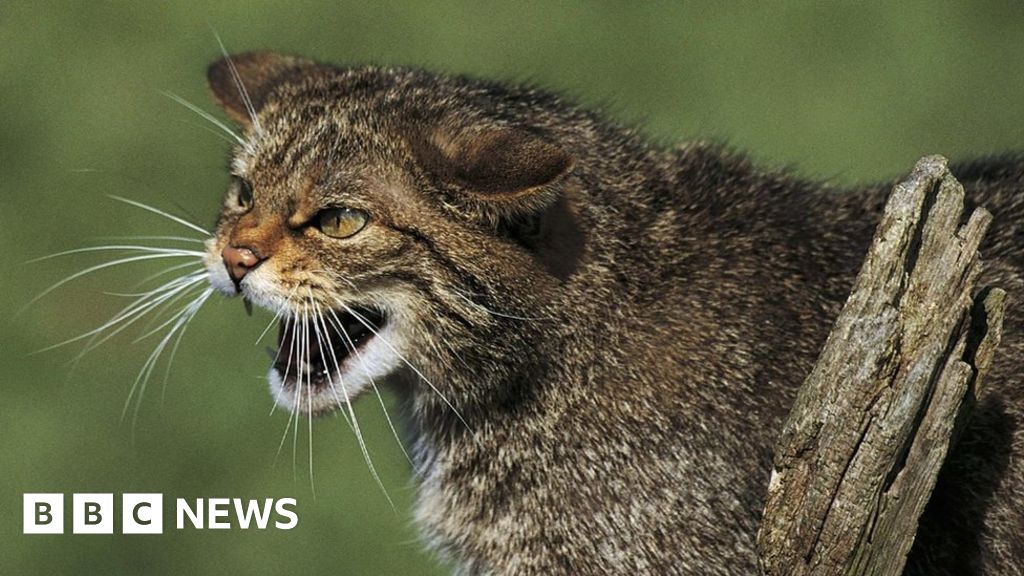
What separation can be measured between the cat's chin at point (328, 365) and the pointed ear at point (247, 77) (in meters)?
0.99

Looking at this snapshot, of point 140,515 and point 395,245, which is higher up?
point 395,245

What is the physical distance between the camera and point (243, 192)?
6160 mm

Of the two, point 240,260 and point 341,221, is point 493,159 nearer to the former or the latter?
point 341,221

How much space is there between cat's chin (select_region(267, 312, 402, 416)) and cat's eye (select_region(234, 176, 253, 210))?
48 cm

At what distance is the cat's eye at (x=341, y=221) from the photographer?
224 inches

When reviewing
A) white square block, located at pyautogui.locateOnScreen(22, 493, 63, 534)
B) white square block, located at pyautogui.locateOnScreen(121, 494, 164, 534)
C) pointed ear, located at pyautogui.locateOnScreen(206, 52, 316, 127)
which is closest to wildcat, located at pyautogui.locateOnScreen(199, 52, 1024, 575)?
pointed ear, located at pyautogui.locateOnScreen(206, 52, 316, 127)

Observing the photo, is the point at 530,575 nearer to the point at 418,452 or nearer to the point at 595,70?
the point at 418,452

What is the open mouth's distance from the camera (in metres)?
5.79

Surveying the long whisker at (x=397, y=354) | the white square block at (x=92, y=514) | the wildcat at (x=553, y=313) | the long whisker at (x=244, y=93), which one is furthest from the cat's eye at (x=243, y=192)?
the white square block at (x=92, y=514)

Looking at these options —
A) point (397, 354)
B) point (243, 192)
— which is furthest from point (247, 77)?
point (397, 354)

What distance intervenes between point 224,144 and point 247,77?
13.4 ft

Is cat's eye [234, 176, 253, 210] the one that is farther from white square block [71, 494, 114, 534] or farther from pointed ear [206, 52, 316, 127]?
white square block [71, 494, 114, 534]

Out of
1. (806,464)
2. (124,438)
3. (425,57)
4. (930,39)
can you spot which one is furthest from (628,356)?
(930,39)

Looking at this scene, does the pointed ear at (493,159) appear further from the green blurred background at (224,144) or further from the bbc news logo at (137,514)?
the bbc news logo at (137,514)
